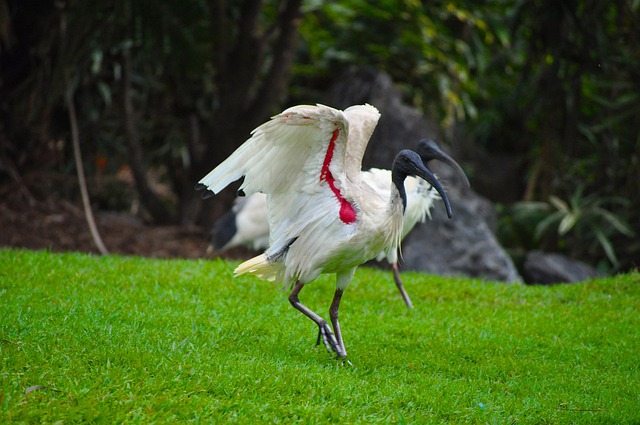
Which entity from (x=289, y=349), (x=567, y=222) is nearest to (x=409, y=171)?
(x=289, y=349)

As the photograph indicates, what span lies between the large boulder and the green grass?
2.47m

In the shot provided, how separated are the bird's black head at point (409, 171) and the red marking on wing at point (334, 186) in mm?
372

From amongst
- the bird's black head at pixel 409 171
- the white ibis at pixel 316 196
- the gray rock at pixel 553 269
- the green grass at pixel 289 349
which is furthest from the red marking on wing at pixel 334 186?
the gray rock at pixel 553 269

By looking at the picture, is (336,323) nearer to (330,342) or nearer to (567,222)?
(330,342)

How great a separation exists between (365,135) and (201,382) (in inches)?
92.6

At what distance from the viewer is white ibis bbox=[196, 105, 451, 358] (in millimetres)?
5113

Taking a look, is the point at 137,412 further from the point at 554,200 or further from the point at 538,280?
the point at 554,200

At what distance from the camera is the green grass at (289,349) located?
13.7ft

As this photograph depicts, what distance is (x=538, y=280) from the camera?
11.9m

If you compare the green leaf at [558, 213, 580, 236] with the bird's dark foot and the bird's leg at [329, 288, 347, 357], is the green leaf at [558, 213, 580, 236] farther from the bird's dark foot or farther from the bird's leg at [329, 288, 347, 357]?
the bird's dark foot

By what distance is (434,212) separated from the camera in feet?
35.6

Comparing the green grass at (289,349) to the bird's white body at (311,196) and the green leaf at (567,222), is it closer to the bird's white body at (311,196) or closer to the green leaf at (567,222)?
the bird's white body at (311,196)

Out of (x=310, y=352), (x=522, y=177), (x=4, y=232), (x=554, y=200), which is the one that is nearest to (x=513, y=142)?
(x=522, y=177)

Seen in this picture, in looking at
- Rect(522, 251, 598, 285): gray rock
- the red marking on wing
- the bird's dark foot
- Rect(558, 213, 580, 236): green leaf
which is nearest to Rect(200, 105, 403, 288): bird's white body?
the red marking on wing
